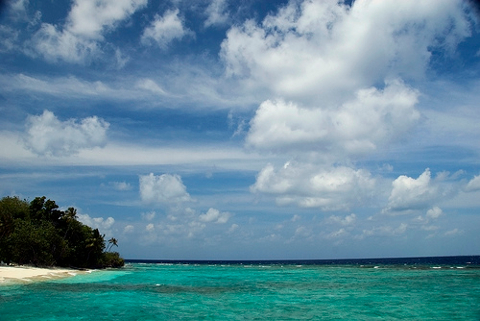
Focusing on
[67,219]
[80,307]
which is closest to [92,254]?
[67,219]

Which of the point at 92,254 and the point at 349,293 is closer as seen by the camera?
the point at 349,293

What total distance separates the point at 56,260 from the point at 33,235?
12715 mm

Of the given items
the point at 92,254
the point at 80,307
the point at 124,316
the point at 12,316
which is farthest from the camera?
the point at 92,254

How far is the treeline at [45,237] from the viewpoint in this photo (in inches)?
2391

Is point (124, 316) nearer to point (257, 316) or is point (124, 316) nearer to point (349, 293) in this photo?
point (257, 316)

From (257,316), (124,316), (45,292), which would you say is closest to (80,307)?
(124,316)

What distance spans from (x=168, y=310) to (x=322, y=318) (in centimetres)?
1110

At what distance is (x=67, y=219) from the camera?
7900 centimetres

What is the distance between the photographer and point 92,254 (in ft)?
289

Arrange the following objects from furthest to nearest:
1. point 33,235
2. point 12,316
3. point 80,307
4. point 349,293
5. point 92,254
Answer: point 92,254 → point 33,235 → point 349,293 → point 80,307 → point 12,316

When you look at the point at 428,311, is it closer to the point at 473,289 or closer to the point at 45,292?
the point at 473,289

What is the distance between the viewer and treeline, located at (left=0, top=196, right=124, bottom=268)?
60.7 meters

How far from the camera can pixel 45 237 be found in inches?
2640

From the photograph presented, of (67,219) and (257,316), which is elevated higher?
(67,219)
